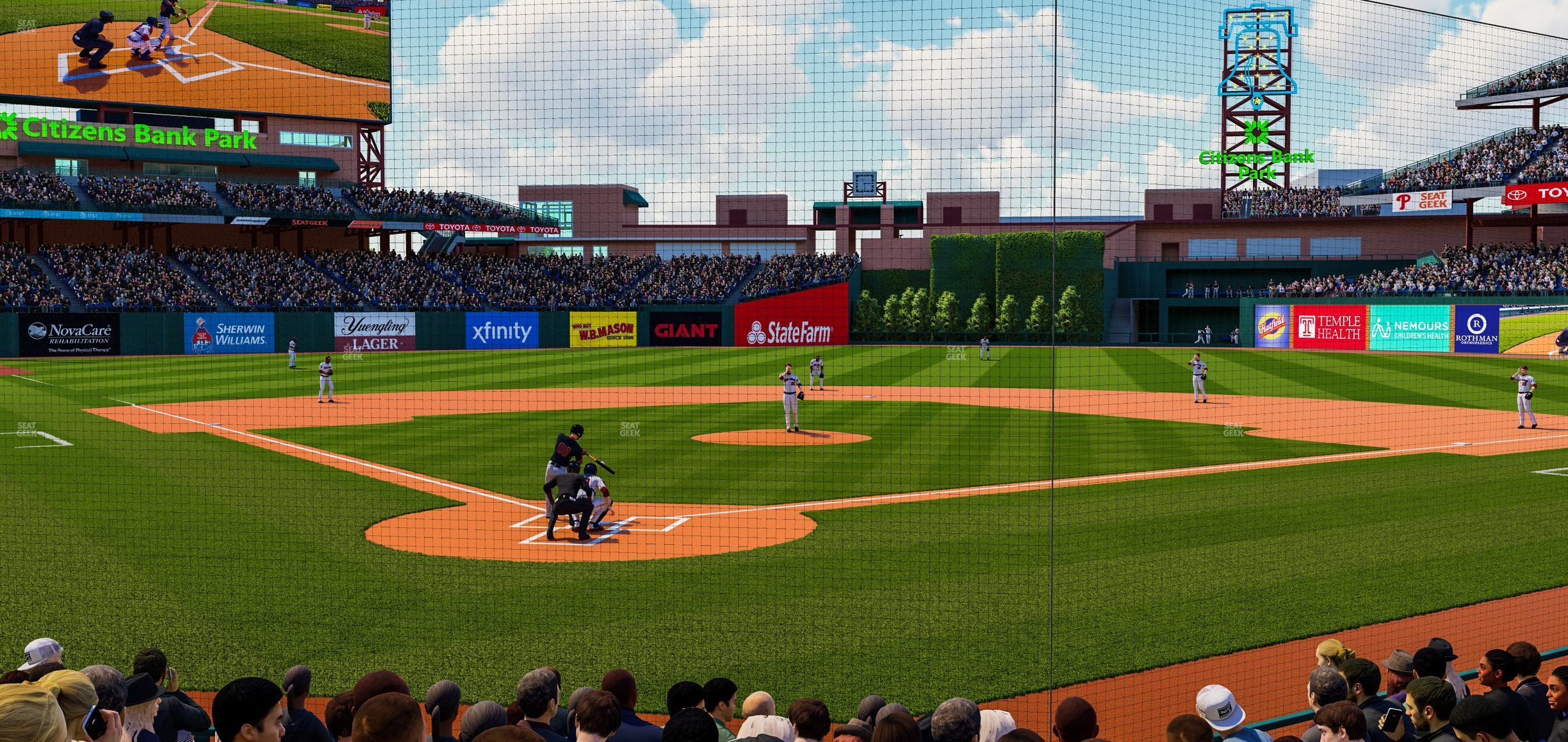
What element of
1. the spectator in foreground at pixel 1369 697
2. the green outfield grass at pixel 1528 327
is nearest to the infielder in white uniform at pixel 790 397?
the spectator in foreground at pixel 1369 697

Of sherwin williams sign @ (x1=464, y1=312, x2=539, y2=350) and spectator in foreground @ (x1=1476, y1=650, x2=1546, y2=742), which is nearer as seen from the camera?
spectator in foreground @ (x1=1476, y1=650, x2=1546, y2=742)

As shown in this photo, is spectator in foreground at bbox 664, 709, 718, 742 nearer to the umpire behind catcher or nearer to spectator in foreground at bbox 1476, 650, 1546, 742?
spectator in foreground at bbox 1476, 650, 1546, 742

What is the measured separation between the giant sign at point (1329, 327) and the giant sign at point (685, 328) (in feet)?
83.6

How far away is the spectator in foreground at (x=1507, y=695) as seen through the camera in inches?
189

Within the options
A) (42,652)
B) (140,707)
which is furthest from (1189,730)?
(42,652)

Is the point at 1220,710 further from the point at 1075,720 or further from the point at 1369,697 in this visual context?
the point at 1369,697

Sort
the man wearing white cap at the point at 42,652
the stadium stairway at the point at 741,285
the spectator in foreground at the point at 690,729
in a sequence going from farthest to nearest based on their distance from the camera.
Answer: the stadium stairway at the point at 741,285
the man wearing white cap at the point at 42,652
the spectator in foreground at the point at 690,729

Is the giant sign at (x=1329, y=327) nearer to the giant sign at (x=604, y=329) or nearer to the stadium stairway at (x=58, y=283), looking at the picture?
the giant sign at (x=604, y=329)

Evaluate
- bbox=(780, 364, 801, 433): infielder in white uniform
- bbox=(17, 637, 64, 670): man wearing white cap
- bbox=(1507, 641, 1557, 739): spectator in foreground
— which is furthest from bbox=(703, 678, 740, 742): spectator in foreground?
bbox=(780, 364, 801, 433): infielder in white uniform

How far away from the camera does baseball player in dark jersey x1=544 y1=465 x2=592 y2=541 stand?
40.2 feet

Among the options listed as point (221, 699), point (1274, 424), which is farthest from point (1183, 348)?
point (221, 699)

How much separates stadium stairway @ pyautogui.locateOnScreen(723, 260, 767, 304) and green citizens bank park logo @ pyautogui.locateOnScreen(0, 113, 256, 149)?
25.8 metres

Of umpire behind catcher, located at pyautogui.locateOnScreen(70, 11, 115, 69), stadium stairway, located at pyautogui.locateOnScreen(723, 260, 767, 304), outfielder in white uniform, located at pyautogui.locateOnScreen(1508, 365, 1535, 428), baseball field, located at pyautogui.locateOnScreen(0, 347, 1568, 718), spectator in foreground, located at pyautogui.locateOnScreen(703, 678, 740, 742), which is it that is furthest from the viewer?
stadium stairway, located at pyautogui.locateOnScreen(723, 260, 767, 304)

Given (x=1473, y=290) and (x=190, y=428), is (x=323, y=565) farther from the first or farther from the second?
(x=1473, y=290)
